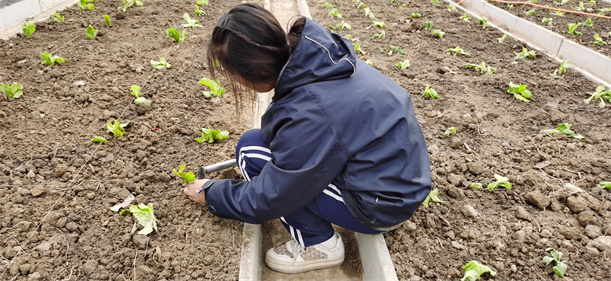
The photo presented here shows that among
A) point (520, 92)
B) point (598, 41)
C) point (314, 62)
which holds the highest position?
point (314, 62)

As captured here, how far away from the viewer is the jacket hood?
154cm

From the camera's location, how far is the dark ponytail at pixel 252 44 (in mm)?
1530

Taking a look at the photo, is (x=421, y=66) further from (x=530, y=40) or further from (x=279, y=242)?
(x=279, y=242)

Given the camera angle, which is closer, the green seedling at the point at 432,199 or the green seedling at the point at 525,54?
the green seedling at the point at 432,199

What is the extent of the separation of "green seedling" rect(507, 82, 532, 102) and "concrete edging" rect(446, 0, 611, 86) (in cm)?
100

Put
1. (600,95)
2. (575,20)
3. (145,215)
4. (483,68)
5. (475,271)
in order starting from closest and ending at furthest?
(475,271)
(145,215)
(600,95)
(483,68)
(575,20)

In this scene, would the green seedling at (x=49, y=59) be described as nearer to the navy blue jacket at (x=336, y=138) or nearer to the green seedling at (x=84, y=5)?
the green seedling at (x=84, y=5)

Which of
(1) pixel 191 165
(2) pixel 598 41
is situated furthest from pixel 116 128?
(2) pixel 598 41

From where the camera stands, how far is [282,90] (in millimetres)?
1627

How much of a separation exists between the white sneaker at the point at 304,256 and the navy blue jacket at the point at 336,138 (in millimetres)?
484

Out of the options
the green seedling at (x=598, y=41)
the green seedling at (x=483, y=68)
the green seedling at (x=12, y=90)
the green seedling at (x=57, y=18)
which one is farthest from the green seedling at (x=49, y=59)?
the green seedling at (x=598, y=41)

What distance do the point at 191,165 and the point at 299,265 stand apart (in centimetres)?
109

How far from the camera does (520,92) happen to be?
3.77 meters

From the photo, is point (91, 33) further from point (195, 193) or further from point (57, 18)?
point (195, 193)
